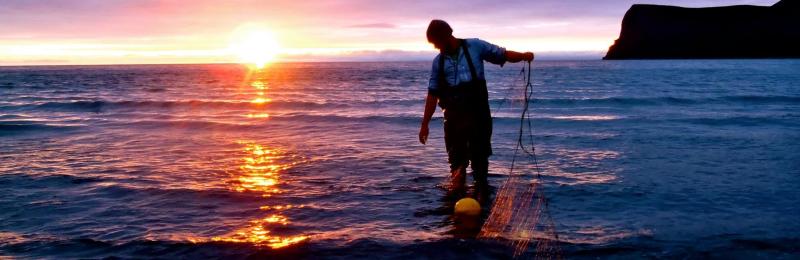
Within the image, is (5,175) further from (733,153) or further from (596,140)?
(733,153)

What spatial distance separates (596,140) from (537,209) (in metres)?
6.64

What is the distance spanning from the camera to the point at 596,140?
40.3 feet

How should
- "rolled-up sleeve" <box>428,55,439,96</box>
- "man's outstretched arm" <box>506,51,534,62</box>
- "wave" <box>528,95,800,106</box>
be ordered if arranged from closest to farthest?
"man's outstretched arm" <box>506,51,534,62</box> → "rolled-up sleeve" <box>428,55,439,96</box> → "wave" <box>528,95,800,106</box>

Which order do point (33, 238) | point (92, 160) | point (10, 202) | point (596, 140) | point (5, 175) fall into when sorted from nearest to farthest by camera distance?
point (33, 238) → point (10, 202) → point (5, 175) → point (92, 160) → point (596, 140)

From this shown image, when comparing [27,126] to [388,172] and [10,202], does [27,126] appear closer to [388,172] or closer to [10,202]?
[10,202]

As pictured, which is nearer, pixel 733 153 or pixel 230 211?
pixel 230 211

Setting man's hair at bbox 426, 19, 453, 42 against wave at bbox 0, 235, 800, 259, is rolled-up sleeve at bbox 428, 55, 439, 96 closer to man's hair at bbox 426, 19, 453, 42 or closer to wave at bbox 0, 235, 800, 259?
man's hair at bbox 426, 19, 453, 42

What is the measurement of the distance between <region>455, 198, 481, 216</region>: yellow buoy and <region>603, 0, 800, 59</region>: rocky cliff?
143904 mm

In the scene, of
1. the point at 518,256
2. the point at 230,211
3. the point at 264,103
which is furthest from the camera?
the point at 264,103

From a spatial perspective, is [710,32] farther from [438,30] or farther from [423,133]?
[438,30]

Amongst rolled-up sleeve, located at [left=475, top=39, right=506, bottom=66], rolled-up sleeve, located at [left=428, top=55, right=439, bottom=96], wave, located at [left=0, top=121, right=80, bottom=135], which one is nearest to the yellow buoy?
rolled-up sleeve, located at [left=428, top=55, right=439, bottom=96]

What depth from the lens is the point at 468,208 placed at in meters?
5.91

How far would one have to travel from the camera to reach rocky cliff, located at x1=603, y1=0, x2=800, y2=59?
425ft

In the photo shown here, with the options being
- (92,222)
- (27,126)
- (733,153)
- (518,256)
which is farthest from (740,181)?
(27,126)
